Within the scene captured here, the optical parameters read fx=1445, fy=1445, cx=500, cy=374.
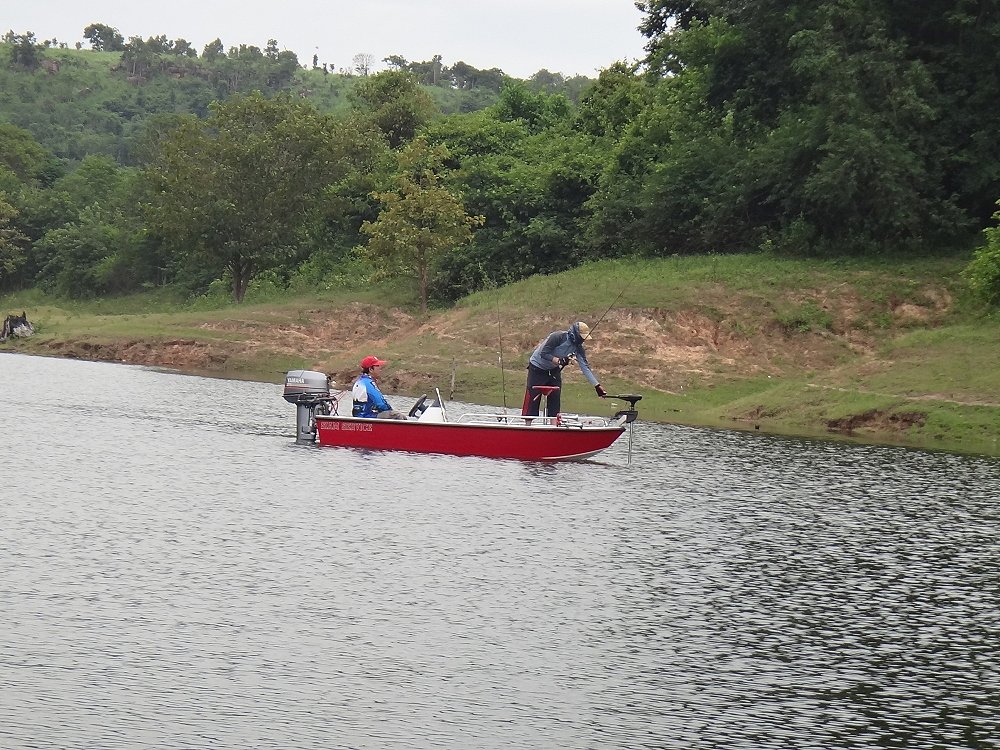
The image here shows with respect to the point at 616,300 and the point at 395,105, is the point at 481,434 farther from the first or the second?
the point at 395,105

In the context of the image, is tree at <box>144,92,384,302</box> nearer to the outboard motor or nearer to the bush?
the bush

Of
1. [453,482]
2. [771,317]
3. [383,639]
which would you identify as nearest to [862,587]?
[383,639]

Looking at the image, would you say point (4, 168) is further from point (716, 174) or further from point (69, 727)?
point (69, 727)

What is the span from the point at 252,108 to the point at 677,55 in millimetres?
25361

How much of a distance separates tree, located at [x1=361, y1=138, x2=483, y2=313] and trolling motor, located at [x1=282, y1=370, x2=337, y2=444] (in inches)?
1306

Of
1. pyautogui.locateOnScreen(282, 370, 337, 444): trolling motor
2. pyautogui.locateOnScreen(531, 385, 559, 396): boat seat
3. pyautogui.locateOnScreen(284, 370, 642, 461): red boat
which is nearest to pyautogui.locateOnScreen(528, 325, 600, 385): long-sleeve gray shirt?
pyautogui.locateOnScreen(531, 385, 559, 396): boat seat

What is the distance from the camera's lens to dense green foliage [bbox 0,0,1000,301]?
52.2m

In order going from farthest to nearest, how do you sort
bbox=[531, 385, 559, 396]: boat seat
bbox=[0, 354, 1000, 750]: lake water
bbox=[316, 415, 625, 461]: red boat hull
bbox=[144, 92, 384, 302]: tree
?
bbox=[144, 92, 384, 302]: tree, bbox=[531, 385, 559, 396]: boat seat, bbox=[316, 415, 625, 461]: red boat hull, bbox=[0, 354, 1000, 750]: lake water

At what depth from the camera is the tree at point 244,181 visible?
242ft

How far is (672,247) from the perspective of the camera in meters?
60.3

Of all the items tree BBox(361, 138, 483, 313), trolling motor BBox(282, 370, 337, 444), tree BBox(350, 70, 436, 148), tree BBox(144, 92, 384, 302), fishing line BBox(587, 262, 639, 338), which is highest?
tree BBox(350, 70, 436, 148)

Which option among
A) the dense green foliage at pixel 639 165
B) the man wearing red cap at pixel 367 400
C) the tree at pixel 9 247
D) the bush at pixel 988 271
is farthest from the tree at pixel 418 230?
the tree at pixel 9 247

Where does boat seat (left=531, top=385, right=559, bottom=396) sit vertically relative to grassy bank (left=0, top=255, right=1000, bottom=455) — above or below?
below

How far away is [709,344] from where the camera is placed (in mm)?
49531
